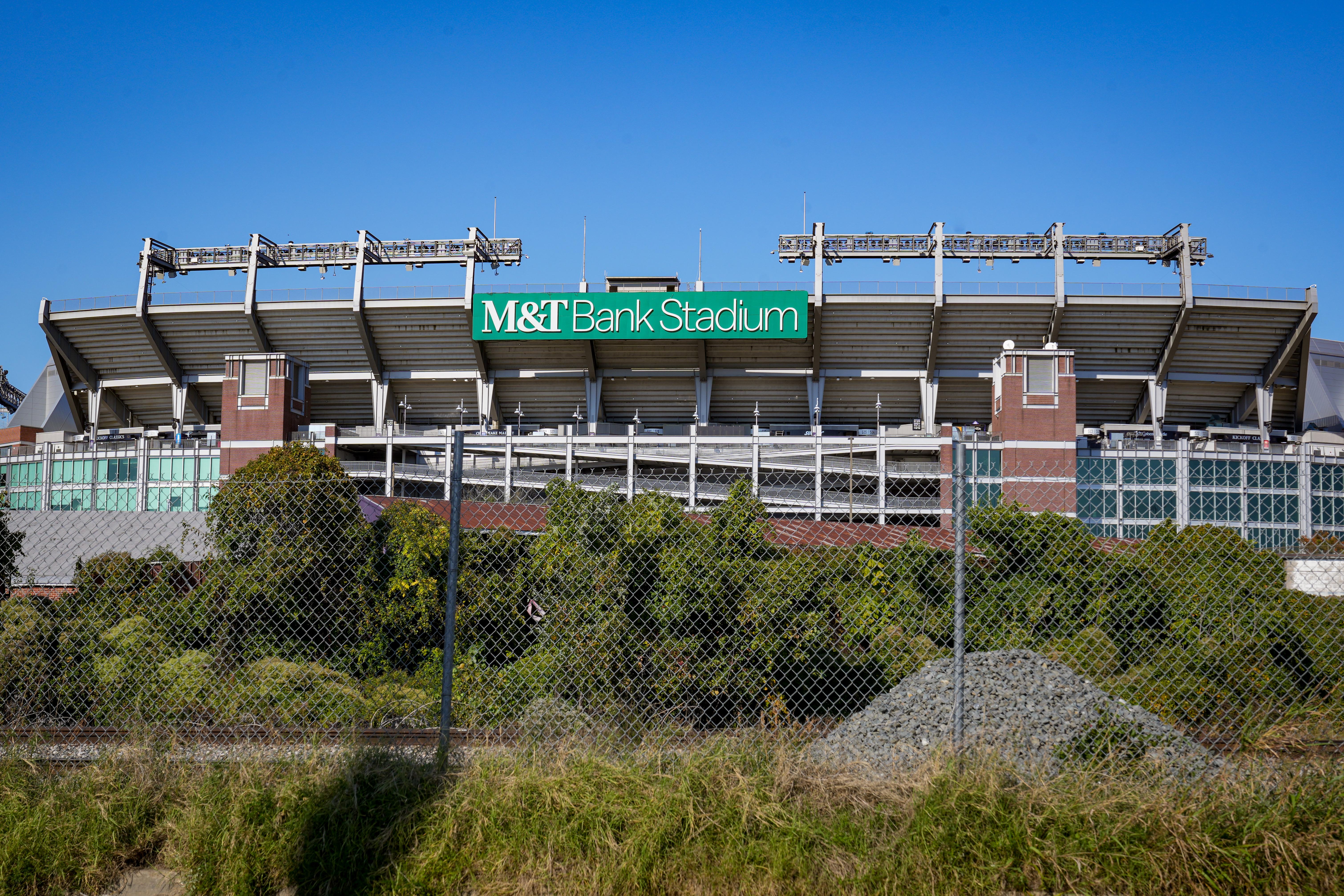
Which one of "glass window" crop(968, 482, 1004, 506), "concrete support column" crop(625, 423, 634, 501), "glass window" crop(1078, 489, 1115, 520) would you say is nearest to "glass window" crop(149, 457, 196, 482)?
"concrete support column" crop(625, 423, 634, 501)

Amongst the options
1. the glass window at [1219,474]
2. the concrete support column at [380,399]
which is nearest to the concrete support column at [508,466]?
the concrete support column at [380,399]

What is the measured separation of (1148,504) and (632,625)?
1659 inches

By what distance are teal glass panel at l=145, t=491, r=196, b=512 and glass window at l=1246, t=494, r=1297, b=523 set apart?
51.3 metres

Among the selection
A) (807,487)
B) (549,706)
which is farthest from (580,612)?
(807,487)

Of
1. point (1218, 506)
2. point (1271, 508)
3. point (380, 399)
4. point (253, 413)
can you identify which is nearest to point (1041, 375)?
point (1218, 506)

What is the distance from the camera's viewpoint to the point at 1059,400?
4397 centimetres

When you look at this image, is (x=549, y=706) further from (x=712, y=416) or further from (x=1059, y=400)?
(x=712, y=416)

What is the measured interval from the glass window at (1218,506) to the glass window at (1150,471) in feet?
4.87

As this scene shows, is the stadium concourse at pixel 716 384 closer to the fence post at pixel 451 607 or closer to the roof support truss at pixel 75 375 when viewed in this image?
the roof support truss at pixel 75 375

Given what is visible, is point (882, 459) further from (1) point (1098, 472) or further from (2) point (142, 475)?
(2) point (142, 475)

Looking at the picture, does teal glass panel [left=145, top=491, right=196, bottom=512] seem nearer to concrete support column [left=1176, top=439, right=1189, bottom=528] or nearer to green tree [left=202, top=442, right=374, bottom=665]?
green tree [left=202, top=442, right=374, bottom=665]

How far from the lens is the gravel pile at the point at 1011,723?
5.61 m

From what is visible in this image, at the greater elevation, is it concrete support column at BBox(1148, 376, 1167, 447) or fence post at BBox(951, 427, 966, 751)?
concrete support column at BBox(1148, 376, 1167, 447)

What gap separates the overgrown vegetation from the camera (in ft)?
15.4
